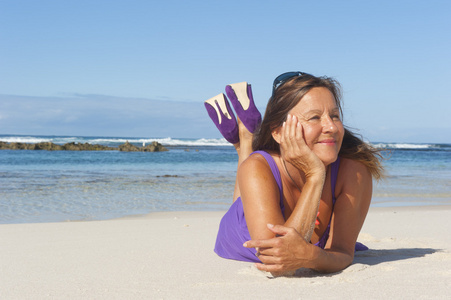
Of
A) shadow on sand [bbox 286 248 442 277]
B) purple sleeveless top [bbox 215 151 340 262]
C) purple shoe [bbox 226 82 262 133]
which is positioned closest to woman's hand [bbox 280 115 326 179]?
purple sleeveless top [bbox 215 151 340 262]

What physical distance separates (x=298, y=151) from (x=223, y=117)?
2.19 meters

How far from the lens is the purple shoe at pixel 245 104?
4.32 m

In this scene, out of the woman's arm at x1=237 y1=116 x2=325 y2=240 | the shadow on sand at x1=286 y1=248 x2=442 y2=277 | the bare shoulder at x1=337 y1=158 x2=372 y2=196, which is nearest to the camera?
the woman's arm at x1=237 y1=116 x2=325 y2=240

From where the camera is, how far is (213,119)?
4781 mm

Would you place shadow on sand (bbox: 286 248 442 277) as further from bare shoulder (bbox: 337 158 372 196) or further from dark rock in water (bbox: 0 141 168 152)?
dark rock in water (bbox: 0 141 168 152)

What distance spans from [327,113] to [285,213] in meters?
0.66

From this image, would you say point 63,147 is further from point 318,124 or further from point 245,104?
point 318,124

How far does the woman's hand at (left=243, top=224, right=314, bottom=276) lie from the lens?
231cm

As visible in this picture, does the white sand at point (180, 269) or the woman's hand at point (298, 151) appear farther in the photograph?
the woman's hand at point (298, 151)

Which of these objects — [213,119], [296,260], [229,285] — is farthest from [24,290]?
[213,119]

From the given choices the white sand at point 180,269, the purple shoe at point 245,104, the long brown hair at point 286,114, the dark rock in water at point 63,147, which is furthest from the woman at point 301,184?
the dark rock in water at point 63,147

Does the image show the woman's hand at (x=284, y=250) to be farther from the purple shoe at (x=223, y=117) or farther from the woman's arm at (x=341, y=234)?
the purple shoe at (x=223, y=117)

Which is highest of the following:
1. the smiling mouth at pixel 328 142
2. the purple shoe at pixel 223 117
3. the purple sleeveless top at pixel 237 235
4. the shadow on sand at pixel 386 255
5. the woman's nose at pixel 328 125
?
the purple shoe at pixel 223 117

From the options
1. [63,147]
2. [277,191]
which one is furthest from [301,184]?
[63,147]
